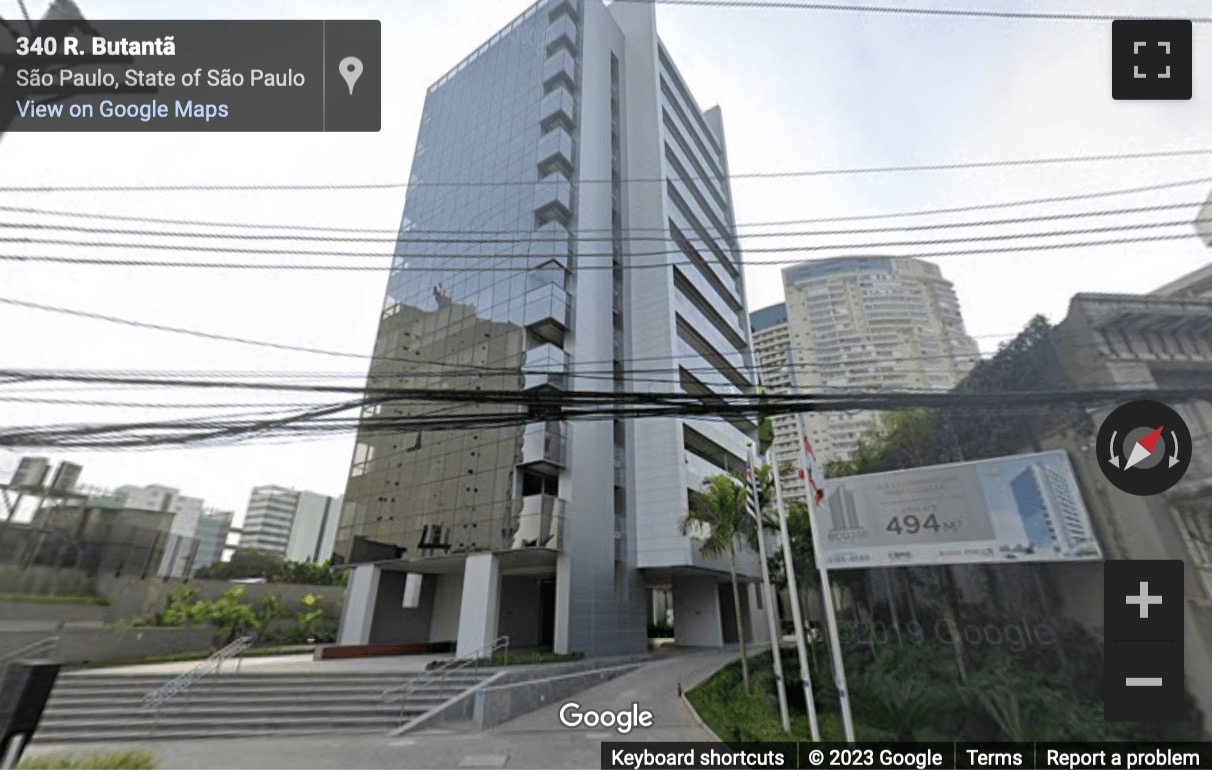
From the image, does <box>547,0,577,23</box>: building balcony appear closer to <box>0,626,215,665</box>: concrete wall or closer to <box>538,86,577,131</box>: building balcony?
<box>538,86,577,131</box>: building balcony

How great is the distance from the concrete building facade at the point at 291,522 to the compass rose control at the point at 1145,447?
77771mm

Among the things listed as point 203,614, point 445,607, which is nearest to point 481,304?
point 445,607

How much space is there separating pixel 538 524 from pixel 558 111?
20.1m

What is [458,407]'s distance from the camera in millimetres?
18781

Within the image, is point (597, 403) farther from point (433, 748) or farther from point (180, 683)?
point (180, 683)

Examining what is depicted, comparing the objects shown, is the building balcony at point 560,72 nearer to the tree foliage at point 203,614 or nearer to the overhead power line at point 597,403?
the overhead power line at point 597,403

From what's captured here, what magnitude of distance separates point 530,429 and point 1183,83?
1662 centimetres

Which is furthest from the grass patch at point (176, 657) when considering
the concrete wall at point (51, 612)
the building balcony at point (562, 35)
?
the building balcony at point (562, 35)

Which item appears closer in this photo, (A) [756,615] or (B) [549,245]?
(B) [549,245]

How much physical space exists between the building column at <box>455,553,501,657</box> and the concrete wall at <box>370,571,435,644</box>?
5.30m

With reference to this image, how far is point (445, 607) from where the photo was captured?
22219mm

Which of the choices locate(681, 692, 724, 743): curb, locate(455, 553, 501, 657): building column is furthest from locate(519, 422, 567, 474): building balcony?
locate(681, 692, 724, 743): curb

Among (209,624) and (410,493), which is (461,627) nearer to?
(410,493)

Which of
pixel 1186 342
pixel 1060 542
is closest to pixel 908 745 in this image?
pixel 1060 542
